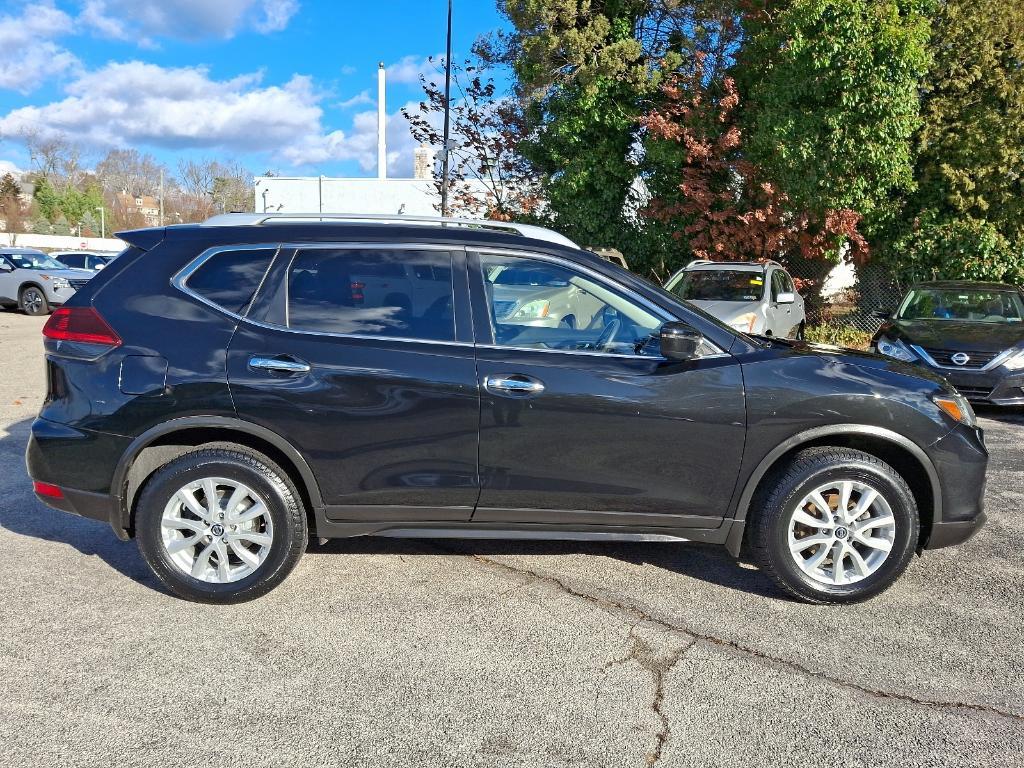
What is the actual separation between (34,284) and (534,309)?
64.1 ft

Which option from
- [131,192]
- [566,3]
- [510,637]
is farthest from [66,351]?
[131,192]

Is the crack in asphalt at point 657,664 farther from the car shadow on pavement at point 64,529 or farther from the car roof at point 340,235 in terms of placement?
the car shadow on pavement at point 64,529

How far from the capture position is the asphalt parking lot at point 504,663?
108 inches

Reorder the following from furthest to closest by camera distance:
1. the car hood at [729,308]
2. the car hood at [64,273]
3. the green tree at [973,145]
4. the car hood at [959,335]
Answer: the car hood at [64,273]
the green tree at [973,145]
the car hood at [729,308]
the car hood at [959,335]

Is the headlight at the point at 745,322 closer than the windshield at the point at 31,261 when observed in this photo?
Yes

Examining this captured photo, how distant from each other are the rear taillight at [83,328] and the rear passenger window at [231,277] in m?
0.43

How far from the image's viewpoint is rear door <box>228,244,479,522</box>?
12.1ft

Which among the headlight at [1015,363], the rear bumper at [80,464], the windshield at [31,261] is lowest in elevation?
the rear bumper at [80,464]

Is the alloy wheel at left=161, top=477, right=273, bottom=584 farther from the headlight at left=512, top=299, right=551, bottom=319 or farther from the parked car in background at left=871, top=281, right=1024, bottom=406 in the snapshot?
the parked car in background at left=871, top=281, right=1024, bottom=406

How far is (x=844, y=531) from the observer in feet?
12.5

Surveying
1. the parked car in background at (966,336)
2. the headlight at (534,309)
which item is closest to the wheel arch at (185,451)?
the headlight at (534,309)

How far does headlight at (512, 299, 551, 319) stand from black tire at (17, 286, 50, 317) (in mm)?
19249

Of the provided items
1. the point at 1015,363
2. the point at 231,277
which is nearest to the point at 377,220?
the point at 231,277

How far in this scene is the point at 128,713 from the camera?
113 inches
